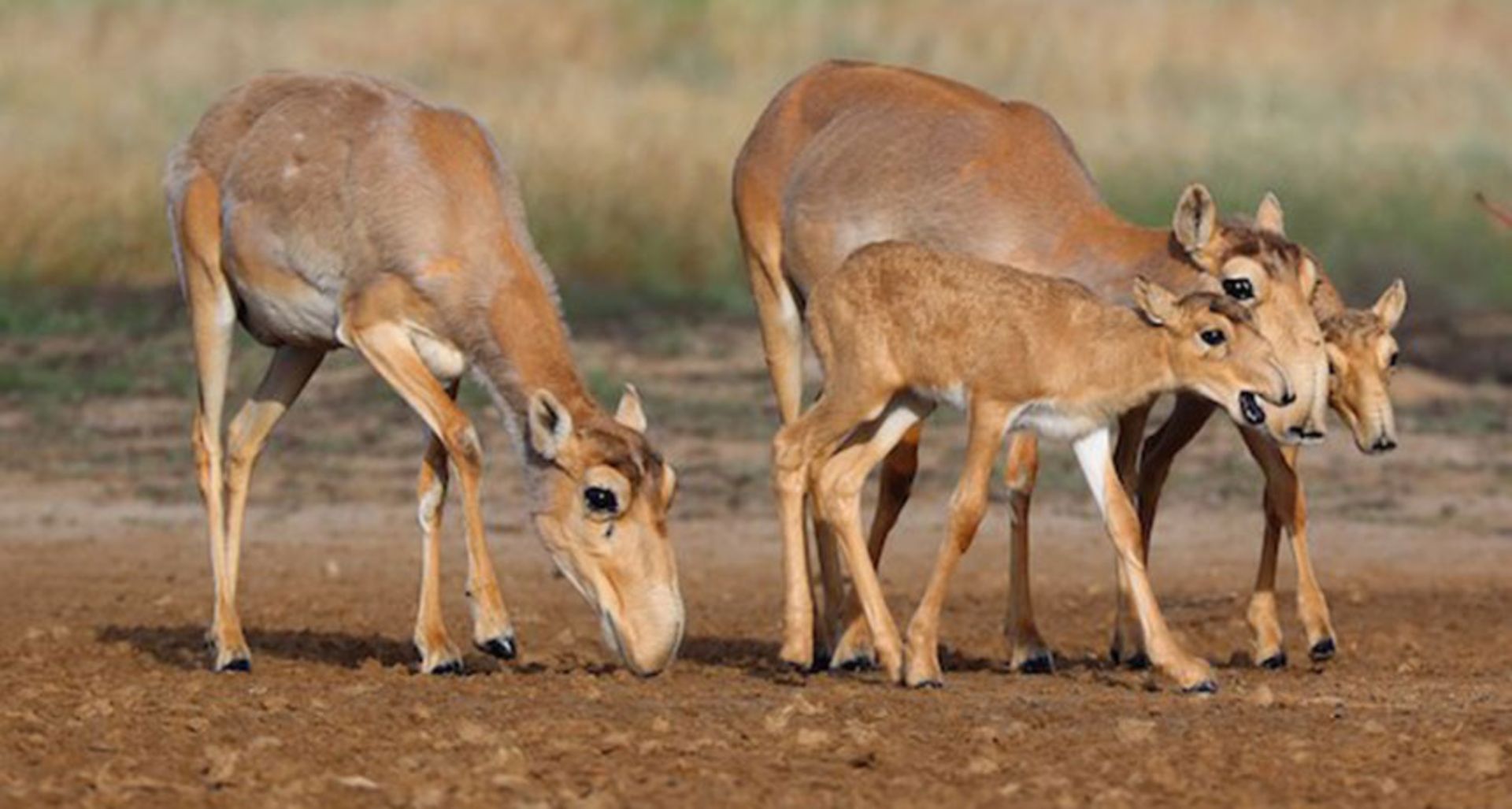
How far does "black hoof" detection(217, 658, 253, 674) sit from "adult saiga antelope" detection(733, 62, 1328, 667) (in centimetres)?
192

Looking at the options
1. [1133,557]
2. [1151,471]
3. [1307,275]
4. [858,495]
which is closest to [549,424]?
Result: [858,495]

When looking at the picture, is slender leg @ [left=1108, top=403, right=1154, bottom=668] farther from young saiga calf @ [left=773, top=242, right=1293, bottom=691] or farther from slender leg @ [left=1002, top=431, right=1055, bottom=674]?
young saiga calf @ [left=773, top=242, right=1293, bottom=691]

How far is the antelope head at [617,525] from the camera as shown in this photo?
12336mm

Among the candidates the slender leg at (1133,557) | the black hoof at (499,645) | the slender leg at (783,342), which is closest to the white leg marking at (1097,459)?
the slender leg at (1133,557)

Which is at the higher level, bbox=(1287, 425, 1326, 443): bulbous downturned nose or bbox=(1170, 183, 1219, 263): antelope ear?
bbox=(1170, 183, 1219, 263): antelope ear

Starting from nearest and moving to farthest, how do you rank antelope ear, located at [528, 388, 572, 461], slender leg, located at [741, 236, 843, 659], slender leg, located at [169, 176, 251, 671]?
antelope ear, located at [528, 388, 572, 461] < slender leg, located at [169, 176, 251, 671] < slender leg, located at [741, 236, 843, 659]

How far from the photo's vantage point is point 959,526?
41.5 ft

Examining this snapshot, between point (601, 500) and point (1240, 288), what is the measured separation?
2223 mm

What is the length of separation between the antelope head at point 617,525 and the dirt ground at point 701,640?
9.1 inches

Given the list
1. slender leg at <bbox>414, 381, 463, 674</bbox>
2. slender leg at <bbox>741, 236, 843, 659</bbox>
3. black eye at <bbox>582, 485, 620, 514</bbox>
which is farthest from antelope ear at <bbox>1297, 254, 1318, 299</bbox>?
slender leg at <bbox>414, 381, 463, 674</bbox>

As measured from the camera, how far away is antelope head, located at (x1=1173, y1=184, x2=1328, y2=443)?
1235 cm

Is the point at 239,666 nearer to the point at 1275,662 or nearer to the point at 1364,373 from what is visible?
the point at 1275,662

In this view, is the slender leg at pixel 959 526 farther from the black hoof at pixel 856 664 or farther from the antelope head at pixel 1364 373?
the antelope head at pixel 1364 373

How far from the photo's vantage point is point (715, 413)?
21.8 metres
